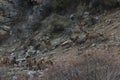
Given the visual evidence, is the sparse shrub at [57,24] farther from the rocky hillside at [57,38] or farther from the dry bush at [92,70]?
the dry bush at [92,70]

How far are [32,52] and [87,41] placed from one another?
2563 mm

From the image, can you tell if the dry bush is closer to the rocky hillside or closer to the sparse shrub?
the rocky hillside

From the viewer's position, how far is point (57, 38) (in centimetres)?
1686

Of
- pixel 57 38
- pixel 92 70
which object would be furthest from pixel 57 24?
pixel 92 70

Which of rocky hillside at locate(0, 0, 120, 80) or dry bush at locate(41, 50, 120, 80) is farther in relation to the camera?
rocky hillside at locate(0, 0, 120, 80)

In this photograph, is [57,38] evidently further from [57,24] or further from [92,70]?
[92,70]

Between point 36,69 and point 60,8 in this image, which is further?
point 60,8

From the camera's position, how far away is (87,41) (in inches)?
593

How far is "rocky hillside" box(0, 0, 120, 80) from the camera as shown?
36.0 ft

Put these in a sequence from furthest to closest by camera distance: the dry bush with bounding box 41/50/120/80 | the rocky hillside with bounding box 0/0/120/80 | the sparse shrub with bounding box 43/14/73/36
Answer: the sparse shrub with bounding box 43/14/73/36, the rocky hillside with bounding box 0/0/120/80, the dry bush with bounding box 41/50/120/80

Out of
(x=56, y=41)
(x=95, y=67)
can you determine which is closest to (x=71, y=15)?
(x=56, y=41)

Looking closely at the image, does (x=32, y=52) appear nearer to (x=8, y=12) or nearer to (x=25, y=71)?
(x=25, y=71)

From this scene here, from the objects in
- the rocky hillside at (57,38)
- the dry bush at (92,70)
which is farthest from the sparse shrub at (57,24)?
the dry bush at (92,70)

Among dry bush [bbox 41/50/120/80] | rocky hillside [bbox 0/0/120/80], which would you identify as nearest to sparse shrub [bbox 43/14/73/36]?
rocky hillside [bbox 0/0/120/80]
